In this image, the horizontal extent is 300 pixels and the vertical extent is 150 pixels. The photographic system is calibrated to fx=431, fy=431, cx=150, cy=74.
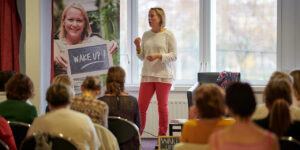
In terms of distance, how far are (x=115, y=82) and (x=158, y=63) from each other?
146 cm

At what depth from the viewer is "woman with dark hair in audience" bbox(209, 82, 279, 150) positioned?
5.84 ft

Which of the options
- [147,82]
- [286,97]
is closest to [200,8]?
[147,82]

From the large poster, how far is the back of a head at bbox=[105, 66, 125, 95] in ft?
5.93

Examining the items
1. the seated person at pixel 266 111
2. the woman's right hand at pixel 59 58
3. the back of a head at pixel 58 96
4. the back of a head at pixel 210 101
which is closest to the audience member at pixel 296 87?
the seated person at pixel 266 111

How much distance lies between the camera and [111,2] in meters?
5.08

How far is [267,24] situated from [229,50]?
595 mm

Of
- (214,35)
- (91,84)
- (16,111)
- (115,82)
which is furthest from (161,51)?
(16,111)

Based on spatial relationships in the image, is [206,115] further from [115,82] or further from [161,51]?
[161,51]

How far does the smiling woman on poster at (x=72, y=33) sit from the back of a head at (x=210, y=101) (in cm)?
316

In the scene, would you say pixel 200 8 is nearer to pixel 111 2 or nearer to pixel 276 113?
pixel 111 2

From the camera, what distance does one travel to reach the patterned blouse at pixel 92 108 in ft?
9.08

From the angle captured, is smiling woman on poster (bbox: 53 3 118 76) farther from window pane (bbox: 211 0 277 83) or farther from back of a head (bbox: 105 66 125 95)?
back of a head (bbox: 105 66 125 95)

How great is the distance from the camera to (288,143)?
2.06 m

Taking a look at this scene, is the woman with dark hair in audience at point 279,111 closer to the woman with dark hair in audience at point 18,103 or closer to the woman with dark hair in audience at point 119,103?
the woman with dark hair in audience at point 119,103
